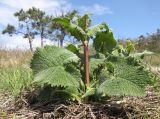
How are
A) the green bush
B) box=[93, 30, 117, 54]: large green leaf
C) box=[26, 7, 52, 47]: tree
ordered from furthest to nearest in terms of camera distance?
box=[26, 7, 52, 47]: tree < the green bush < box=[93, 30, 117, 54]: large green leaf

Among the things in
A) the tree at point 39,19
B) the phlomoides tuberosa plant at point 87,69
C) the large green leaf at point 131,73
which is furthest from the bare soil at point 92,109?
the tree at point 39,19

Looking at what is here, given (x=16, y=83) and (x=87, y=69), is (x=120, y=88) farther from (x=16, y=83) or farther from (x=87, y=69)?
(x=16, y=83)

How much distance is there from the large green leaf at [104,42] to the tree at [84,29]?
94 millimetres

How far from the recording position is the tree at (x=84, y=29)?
3.16 m

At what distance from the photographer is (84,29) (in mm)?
3232

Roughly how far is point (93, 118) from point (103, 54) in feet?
2.12

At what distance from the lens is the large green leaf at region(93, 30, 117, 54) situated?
131 inches

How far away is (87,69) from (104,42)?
33cm

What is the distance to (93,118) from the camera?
293 cm

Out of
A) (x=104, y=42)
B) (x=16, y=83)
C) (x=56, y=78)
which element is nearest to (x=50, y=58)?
(x=56, y=78)

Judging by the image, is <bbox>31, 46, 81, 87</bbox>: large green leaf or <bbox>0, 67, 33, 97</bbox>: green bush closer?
<bbox>31, 46, 81, 87</bbox>: large green leaf

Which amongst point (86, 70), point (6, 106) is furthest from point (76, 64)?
point (6, 106)

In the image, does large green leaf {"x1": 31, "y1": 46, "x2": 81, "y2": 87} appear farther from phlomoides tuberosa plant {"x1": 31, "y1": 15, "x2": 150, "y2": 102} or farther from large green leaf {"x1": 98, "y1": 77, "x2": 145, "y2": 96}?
large green leaf {"x1": 98, "y1": 77, "x2": 145, "y2": 96}

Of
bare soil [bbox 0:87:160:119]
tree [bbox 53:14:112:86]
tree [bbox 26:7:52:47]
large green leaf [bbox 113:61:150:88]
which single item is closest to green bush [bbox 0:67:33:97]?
bare soil [bbox 0:87:160:119]
